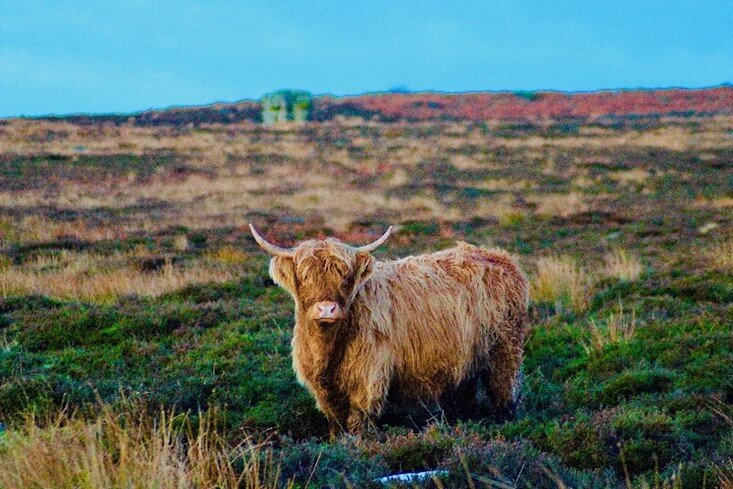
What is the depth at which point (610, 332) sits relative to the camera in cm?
950

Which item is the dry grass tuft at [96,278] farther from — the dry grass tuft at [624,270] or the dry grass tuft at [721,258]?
the dry grass tuft at [721,258]

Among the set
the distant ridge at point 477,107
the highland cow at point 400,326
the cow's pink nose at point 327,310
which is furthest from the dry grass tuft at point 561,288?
the distant ridge at point 477,107

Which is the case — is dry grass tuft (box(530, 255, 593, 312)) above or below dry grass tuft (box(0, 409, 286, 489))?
below

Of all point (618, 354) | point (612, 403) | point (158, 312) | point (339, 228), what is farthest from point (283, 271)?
point (339, 228)

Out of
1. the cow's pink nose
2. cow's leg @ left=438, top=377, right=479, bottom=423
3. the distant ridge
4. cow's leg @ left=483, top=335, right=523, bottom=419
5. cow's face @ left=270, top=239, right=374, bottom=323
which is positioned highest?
the distant ridge

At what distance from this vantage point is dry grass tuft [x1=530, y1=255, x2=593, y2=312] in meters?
11.7

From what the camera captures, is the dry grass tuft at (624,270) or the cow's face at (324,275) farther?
the dry grass tuft at (624,270)

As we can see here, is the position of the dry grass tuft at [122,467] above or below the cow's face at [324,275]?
below

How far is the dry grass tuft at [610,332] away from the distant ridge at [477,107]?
63628 mm

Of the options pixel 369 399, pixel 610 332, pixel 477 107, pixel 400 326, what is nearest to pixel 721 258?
pixel 610 332

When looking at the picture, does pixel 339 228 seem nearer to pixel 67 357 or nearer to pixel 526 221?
pixel 526 221

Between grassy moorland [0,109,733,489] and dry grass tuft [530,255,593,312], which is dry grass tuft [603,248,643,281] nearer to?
grassy moorland [0,109,733,489]

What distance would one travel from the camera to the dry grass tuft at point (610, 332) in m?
9.11

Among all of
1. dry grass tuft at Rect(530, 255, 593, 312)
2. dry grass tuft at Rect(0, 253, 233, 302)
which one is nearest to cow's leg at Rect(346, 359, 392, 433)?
dry grass tuft at Rect(530, 255, 593, 312)
